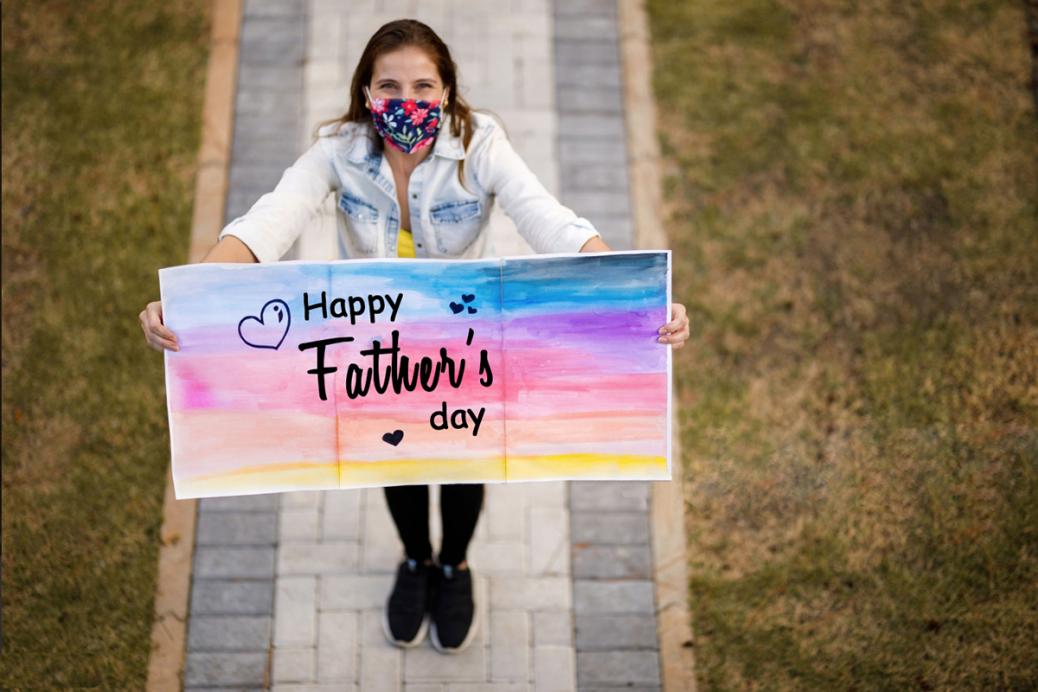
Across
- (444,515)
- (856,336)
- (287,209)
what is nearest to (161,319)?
(287,209)

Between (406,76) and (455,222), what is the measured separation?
0.53 metres

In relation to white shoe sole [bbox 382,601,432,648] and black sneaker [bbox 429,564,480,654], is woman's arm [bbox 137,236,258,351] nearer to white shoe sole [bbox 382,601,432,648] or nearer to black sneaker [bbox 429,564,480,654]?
black sneaker [bbox 429,564,480,654]

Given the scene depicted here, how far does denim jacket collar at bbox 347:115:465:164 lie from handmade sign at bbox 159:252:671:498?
18.9 inches

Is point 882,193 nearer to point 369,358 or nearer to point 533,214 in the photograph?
point 533,214

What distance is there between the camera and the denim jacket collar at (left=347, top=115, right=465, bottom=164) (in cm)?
326

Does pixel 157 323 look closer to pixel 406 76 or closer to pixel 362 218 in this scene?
pixel 362 218

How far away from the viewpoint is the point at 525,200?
3.20m

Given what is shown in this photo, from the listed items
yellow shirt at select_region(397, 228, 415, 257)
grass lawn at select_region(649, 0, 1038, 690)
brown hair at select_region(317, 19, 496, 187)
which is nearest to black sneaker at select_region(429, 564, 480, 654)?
grass lawn at select_region(649, 0, 1038, 690)

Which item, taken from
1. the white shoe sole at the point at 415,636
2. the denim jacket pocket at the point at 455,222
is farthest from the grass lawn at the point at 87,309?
the denim jacket pocket at the point at 455,222

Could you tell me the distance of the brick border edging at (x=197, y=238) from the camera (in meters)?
4.27

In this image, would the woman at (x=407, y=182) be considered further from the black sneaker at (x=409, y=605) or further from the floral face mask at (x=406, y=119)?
the black sneaker at (x=409, y=605)

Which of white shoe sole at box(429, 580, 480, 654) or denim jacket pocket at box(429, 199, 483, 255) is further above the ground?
denim jacket pocket at box(429, 199, 483, 255)

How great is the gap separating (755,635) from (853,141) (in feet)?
10.0

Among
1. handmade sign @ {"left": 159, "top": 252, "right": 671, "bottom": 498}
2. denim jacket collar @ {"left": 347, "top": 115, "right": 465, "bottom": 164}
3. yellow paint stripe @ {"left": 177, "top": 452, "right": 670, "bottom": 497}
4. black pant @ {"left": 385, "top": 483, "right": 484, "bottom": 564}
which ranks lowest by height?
black pant @ {"left": 385, "top": 483, "right": 484, "bottom": 564}
